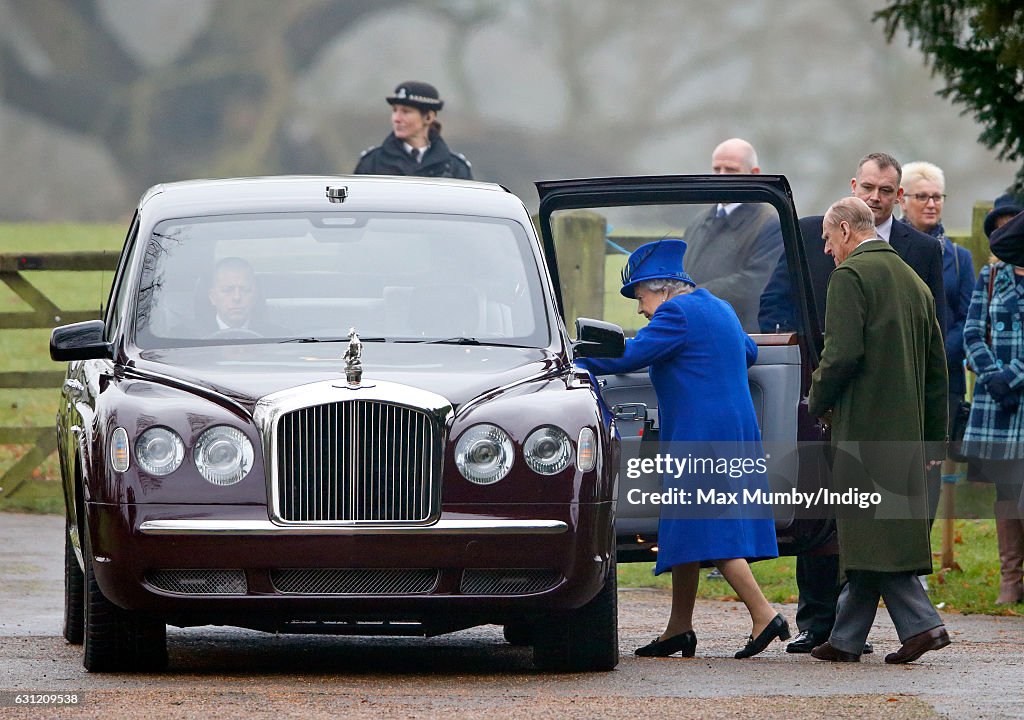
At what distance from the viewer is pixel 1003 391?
11.3 metres

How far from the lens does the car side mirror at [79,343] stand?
7.92 m

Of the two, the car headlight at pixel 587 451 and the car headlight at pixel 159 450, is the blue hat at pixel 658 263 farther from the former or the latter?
the car headlight at pixel 159 450

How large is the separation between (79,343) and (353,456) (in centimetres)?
136

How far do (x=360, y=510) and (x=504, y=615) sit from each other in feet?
2.22

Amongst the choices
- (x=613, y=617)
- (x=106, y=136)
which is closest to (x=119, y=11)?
(x=106, y=136)

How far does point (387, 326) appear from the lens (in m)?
8.21

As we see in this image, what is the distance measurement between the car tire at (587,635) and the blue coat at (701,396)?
2.77 ft

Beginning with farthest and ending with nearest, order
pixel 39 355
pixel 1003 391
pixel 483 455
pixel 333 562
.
Result: pixel 39 355 → pixel 1003 391 → pixel 483 455 → pixel 333 562

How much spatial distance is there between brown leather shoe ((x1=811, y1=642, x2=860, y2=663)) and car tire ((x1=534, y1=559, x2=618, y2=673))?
1.17 meters

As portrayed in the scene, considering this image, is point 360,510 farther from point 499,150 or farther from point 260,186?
point 499,150

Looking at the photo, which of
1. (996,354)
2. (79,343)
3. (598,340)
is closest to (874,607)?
(598,340)

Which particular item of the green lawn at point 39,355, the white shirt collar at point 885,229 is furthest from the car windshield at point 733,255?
the green lawn at point 39,355

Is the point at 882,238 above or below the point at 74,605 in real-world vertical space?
above

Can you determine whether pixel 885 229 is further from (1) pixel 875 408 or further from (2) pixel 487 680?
(2) pixel 487 680
